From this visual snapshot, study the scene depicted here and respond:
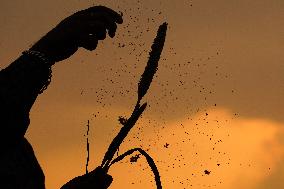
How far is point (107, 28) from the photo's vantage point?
3213 mm

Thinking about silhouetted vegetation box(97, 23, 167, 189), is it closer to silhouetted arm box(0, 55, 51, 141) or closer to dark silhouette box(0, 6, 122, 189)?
dark silhouette box(0, 6, 122, 189)

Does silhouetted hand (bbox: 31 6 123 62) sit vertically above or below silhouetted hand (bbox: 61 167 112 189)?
above

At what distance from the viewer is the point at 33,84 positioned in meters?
3.29

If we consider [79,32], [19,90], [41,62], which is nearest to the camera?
[19,90]

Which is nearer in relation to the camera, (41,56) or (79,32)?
(79,32)

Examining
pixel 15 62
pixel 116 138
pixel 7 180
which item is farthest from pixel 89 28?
pixel 7 180

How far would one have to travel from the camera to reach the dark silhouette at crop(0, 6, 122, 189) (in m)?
3.06

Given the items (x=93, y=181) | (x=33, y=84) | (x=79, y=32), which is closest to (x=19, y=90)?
(x=33, y=84)

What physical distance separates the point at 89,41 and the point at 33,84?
0.47 m

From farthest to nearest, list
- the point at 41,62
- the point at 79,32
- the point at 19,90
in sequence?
the point at 41,62, the point at 79,32, the point at 19,90

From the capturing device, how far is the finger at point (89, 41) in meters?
3.28

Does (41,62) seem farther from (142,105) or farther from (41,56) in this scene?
(142,105)

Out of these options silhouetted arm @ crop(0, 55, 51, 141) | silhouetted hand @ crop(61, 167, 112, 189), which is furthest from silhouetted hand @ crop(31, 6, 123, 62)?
silhouetted hand @ crop(61, 167, 112, 189)

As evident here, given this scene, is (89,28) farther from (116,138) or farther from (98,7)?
(116,138)
